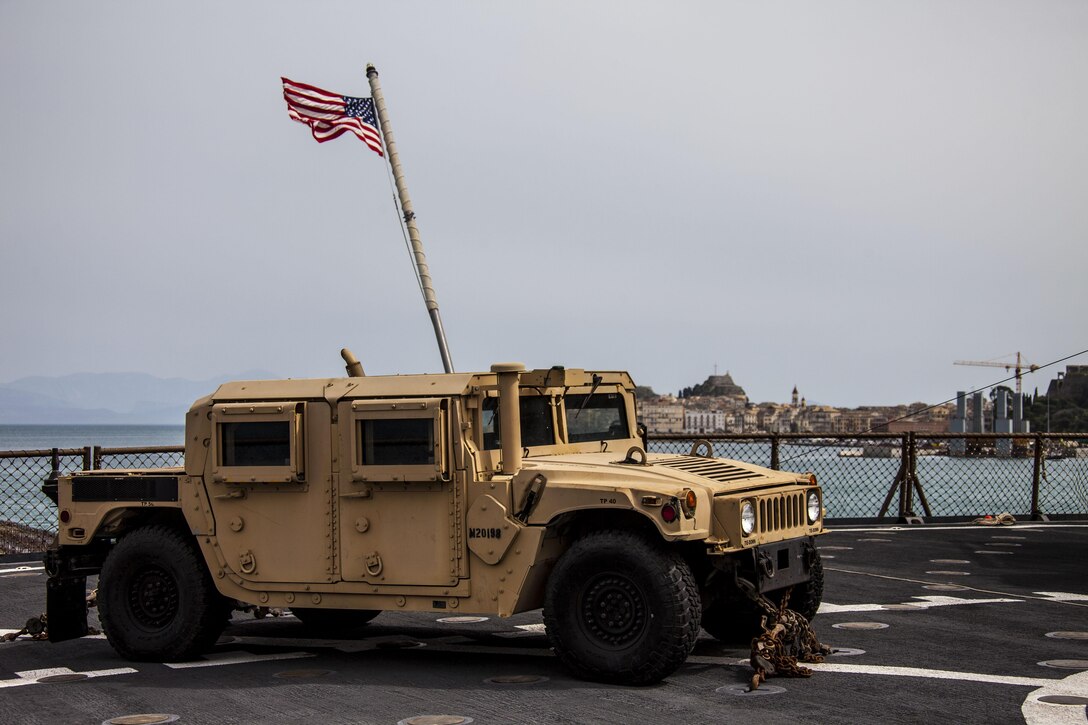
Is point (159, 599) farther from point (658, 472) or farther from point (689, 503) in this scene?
point (689, 503)

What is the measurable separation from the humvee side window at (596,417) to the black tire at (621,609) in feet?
4.94

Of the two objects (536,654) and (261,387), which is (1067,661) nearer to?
(536,654)

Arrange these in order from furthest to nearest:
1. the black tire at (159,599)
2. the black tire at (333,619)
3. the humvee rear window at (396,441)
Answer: the black tire at (333,619)
the black tire at (159,599)
the humvee rear window at (396,441)

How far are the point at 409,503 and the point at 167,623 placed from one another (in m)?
2.19

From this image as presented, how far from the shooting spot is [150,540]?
9.71 metres

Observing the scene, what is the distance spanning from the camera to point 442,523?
886 cm

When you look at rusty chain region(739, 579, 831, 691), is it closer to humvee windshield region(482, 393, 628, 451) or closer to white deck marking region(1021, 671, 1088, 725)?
white deck marking region(1021, 671, 1088, 725)

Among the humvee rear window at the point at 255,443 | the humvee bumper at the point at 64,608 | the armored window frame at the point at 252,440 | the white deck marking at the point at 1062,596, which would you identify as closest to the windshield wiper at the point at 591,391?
the armored window frame at the point at 252,440

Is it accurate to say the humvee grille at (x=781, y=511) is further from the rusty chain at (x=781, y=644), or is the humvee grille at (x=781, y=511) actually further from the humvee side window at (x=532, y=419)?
the humvee side window at (x=532, y=419)

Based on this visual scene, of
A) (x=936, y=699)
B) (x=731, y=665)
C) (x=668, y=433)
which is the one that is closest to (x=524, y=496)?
(x=731, y=665)

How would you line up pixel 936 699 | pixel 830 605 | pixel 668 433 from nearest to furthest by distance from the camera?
pixel 936 699
pixel 830 605
pixel 668 433

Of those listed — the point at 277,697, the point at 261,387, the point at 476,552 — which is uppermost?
the point at 261,387

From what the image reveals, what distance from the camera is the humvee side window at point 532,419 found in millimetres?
9070


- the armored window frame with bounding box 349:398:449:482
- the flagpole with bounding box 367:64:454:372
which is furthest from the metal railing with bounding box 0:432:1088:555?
the armored window frame with bounding box 349:398:449:482
